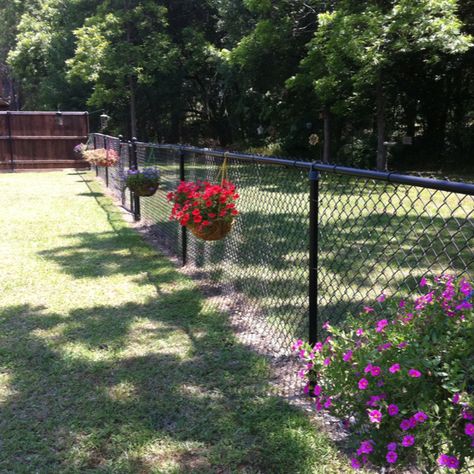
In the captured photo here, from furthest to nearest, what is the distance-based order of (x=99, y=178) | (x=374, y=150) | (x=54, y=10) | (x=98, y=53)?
(x=54, y=10)
(x=98, y=53)
(x=374, y=150)
(x=99, y=178)

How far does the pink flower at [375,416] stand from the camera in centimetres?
158

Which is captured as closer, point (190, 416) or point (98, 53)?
point (190, 416)

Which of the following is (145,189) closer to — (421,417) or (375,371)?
(375,371)

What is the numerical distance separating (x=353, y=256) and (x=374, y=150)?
13.5 m

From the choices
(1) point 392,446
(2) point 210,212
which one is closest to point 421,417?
(1) point 392,446

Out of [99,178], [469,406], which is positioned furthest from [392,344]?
[99,178]

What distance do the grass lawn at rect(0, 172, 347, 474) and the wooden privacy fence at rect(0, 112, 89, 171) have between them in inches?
560

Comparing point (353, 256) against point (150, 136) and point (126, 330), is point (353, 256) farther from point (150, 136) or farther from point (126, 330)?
point (150, 136)

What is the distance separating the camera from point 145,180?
7344mm

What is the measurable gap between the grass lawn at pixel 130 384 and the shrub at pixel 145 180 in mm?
1827

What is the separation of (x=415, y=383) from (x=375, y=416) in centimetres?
15

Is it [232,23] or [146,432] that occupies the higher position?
[232,23]

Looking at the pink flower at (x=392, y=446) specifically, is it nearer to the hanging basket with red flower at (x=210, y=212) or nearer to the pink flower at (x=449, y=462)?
the pink flower at (x=449, y=462)

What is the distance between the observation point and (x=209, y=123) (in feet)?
102
